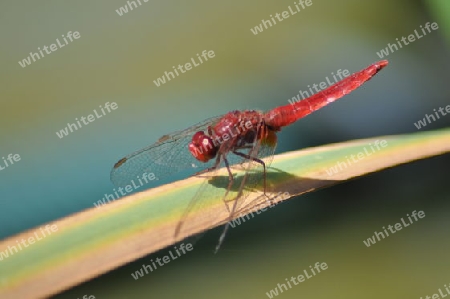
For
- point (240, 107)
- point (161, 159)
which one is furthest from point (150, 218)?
point (240, 107)

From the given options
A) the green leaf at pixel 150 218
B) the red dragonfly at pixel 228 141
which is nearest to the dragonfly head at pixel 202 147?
the red dragonfly at pixel 228 141

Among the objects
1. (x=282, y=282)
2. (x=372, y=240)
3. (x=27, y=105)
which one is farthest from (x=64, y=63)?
(x=372, y=240)

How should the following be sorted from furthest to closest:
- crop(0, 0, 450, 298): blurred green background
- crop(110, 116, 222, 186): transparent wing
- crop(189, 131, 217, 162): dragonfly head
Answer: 1. crop(189, 131, 217, 162): dragonfly head
2. crop(110, 116, 222, 186): transparent wing
3. crop(0, 0, 450, 298): blurred green background

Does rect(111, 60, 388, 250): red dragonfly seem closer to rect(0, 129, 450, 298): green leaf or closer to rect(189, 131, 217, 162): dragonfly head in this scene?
rect(189, 131, 217, 162): dragonfly head

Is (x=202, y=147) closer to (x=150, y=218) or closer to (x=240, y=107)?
(x=240, y=107)

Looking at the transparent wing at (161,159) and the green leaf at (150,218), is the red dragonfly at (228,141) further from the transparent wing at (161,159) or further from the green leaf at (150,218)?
the green leaf at (150,218)

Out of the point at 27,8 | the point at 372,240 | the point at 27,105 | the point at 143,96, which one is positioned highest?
the point at 27,8

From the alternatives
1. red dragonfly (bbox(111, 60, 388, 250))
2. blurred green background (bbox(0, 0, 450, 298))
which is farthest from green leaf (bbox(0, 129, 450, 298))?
red dragonfly (bbox(111, 60, 388, 250))

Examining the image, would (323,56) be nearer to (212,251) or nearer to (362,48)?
(362,48)
